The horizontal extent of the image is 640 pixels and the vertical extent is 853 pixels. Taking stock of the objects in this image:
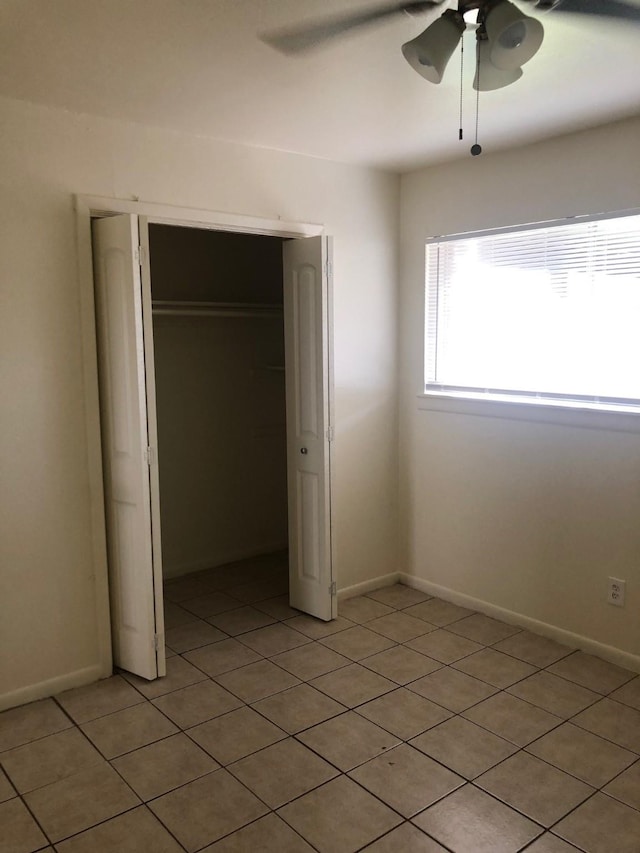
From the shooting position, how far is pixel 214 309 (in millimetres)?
4609

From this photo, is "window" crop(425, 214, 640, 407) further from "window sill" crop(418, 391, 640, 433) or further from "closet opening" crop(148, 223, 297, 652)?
"closet opening" crop(148, 223, 297, 652)

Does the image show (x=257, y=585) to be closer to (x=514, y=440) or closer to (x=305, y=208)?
(x=514, y=440)

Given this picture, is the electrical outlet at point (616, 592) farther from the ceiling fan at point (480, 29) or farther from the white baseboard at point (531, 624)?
the ceiling fan at point (480, 29)

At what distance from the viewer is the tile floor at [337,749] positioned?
7.32 feet

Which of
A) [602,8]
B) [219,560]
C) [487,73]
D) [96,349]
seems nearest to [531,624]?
[219,560]

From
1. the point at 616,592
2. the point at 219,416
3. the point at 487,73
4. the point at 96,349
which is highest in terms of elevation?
the point at 487,73

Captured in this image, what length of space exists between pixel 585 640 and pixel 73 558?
248 cm

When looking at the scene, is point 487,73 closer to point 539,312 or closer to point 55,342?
point 539,312

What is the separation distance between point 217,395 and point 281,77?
8.37 feet

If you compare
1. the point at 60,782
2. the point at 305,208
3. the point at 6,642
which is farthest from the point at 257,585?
the point at 305,208

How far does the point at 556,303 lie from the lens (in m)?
3.45

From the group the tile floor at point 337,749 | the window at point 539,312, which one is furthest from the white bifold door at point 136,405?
the window at point 539,312

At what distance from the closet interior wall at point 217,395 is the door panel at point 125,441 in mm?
1250

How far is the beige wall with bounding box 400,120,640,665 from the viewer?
10.7ft
